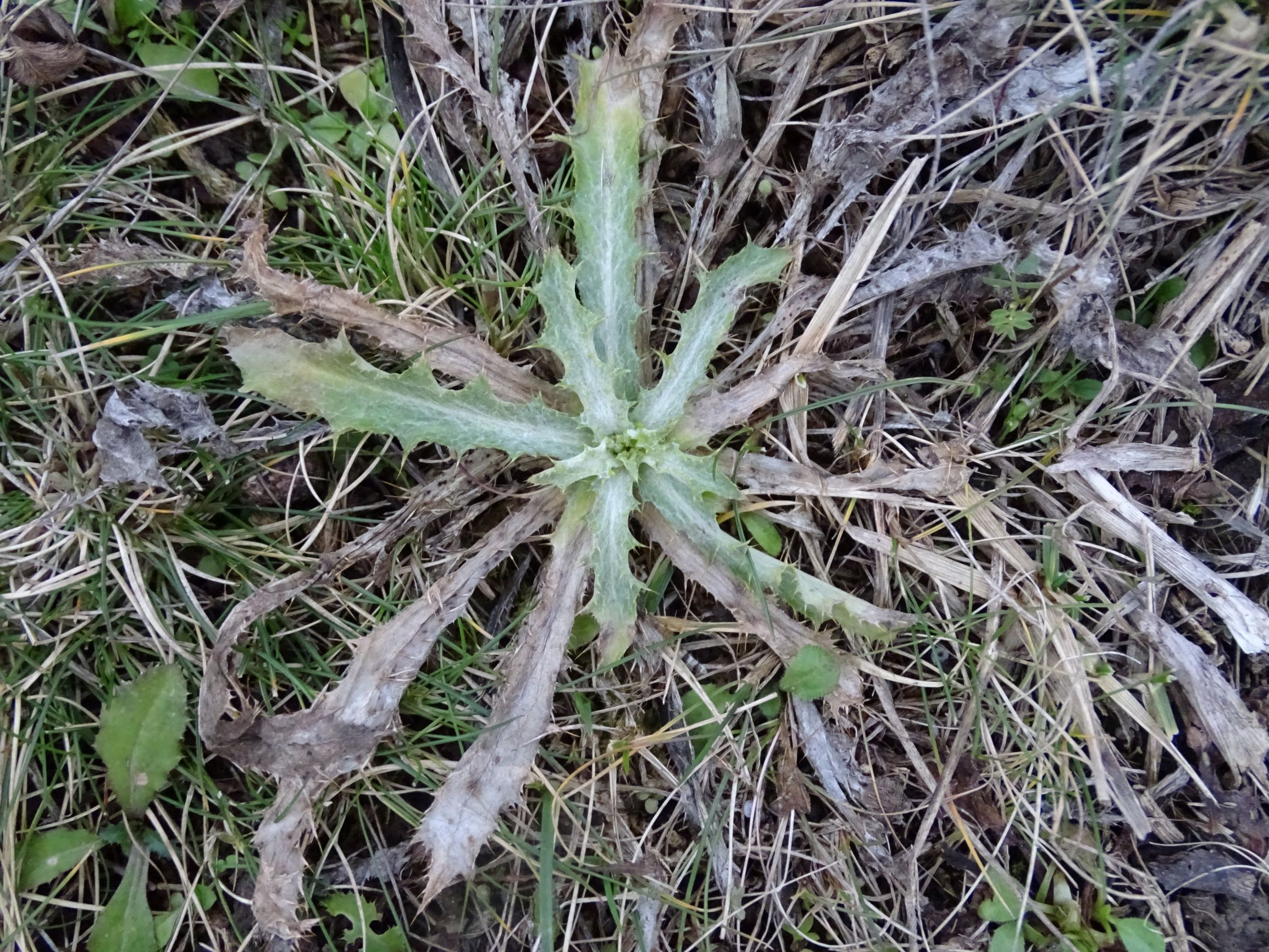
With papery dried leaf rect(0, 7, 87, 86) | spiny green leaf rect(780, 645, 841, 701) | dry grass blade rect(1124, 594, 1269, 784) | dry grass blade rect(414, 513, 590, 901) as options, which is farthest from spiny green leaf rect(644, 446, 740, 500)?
papery dried leaf rect(0, 7, 87, 86)

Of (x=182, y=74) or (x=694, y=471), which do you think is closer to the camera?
(x=694, y=471)

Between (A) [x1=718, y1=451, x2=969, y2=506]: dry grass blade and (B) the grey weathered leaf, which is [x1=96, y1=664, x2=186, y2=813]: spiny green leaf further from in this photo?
(A) [x1=718, y1=451, x2=969, y2=506]: dry grass blade

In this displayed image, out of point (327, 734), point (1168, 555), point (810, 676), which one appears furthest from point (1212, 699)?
point (327, 734)

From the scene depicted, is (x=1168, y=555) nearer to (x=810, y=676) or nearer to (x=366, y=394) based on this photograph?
(x=810, y=676)

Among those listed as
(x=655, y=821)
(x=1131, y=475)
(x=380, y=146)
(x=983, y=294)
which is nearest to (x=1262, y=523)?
(x=1131, y=475)

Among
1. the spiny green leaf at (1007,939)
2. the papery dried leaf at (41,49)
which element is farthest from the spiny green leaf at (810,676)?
the papery dried leaf at (41,49)

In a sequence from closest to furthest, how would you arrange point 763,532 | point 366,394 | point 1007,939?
point 366,394
point 1007,939
point 763,532

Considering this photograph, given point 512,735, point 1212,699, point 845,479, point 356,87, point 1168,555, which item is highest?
point 356,87
